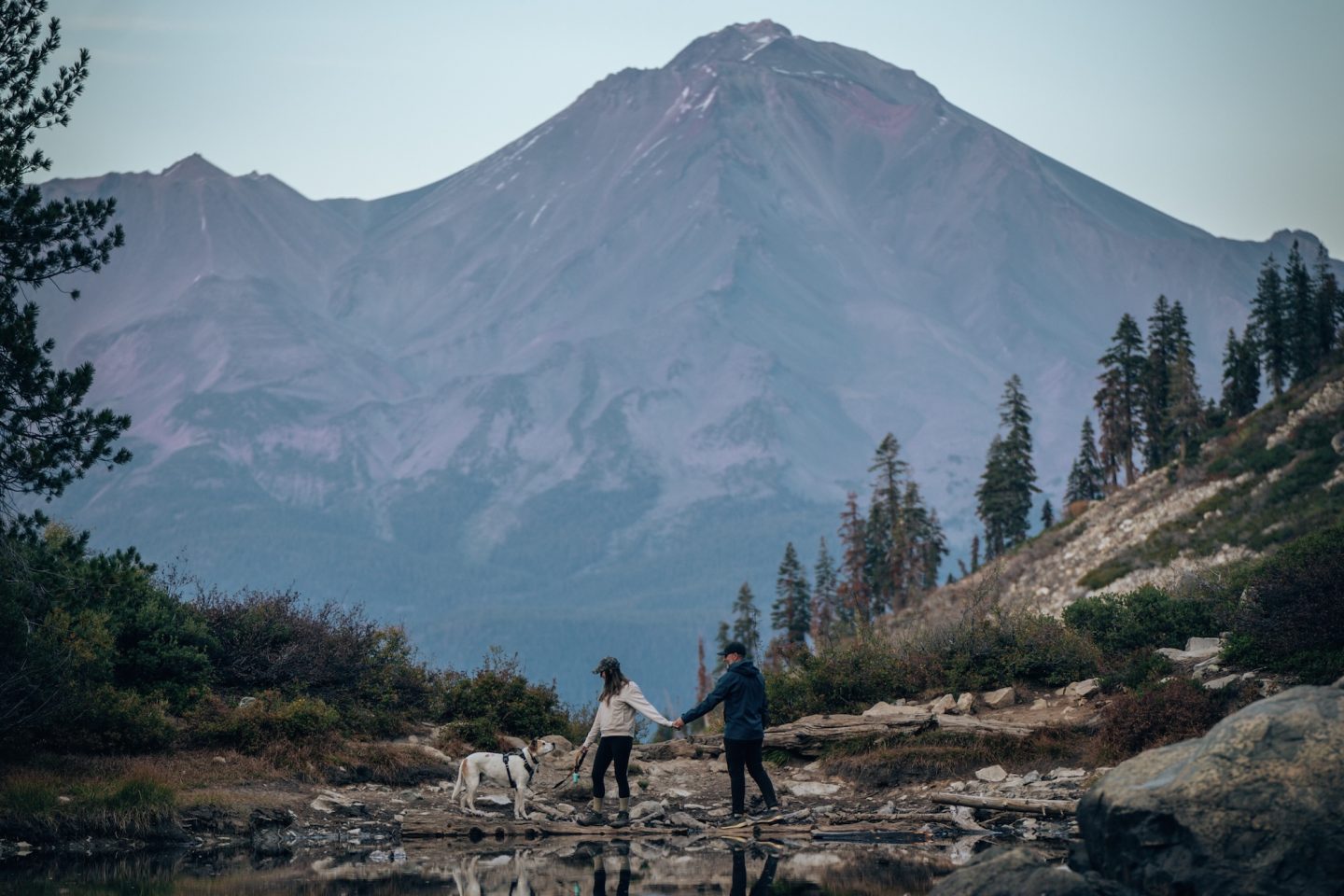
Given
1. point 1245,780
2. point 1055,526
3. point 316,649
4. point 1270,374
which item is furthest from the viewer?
point 1270,374

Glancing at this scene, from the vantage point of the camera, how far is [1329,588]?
23.6 meters

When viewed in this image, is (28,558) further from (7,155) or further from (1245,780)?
(1245,780)

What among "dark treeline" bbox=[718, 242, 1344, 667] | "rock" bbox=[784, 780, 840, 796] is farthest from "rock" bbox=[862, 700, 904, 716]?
"dark treeline" bbox=[718, 242, 1344, 667]

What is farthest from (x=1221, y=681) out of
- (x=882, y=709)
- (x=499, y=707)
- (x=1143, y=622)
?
(x=499, y=707)

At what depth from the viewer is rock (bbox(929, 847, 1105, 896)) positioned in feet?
46.8

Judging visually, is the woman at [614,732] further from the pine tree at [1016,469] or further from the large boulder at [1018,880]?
the pine tree at [1016,469]

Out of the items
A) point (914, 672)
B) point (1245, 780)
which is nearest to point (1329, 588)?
point (914, 672)

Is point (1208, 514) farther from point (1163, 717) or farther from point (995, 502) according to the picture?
point (1163, 717)

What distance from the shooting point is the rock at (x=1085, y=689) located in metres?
26.3

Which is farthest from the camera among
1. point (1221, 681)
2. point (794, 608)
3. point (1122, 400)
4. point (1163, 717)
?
point (1122, 400)

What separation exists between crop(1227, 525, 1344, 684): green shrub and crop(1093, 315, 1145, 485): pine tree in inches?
2818

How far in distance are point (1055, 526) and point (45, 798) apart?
7279 centimetres

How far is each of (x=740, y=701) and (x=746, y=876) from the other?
416cm

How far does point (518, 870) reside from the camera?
1905 centimetres
